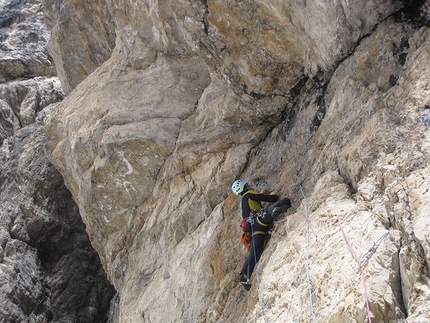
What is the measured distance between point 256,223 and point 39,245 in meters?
12.9

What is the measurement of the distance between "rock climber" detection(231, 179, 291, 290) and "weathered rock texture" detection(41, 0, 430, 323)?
28cm

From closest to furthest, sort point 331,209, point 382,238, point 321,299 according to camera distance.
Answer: point 382,238
point 321,299
point 331,209

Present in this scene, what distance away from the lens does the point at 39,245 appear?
56.7 feet

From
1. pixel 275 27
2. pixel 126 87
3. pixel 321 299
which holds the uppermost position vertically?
pixel 126 87

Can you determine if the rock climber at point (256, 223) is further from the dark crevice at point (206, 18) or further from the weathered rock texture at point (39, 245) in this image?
the weathered rock texture at point (39, 245)

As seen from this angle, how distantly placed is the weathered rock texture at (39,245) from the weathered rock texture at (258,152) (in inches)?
161

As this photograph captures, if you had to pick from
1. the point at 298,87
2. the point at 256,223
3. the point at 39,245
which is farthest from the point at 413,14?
the point at 39,245

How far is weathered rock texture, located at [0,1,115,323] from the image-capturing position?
50.3 ft

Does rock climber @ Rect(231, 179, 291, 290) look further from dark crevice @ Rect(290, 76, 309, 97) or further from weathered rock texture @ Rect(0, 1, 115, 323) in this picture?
weathered rock texture @ Rect(0, 1, 115, 323)

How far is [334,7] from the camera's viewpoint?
22.7 feet

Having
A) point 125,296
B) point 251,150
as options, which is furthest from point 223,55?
point 125,296

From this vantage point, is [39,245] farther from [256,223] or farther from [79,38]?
[256,223]

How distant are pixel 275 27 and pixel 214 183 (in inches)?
150

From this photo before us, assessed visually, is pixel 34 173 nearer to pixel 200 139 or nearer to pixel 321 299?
pixel 200 139
